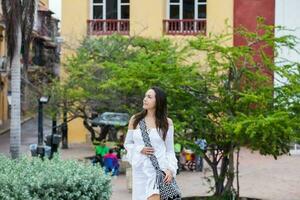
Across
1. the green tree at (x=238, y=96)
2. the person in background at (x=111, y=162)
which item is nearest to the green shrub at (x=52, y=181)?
the green tree at (x=238, y=96)

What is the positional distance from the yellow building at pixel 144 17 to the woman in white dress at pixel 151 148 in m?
22.8

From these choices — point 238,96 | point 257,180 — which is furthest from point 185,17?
point 238,96

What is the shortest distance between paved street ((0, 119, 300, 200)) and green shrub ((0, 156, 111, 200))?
7117 millimetres

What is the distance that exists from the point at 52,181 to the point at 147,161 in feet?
3.52

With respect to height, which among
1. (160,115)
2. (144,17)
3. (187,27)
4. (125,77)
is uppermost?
(144,17)

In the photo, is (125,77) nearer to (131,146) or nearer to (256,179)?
(131,146)

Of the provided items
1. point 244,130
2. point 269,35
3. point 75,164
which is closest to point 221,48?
point 269,35

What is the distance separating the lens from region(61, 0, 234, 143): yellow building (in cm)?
3022

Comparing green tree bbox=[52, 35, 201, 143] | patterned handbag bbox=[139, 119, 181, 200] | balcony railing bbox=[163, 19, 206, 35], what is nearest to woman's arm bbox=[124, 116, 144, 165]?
patterned handbag bbox=[139, 119, 181, 200]

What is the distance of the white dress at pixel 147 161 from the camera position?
734 cm

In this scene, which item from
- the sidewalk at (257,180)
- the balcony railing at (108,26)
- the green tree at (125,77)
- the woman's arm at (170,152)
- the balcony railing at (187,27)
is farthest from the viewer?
the balcony railing at (108,26)

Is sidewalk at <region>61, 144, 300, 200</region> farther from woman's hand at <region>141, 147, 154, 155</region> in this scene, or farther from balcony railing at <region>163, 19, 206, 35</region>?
woman's hand at <region>141, 147, 154, 155</region>

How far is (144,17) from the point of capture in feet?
100

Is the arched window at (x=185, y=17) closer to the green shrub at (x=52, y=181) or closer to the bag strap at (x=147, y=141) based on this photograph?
the green shrub at (x=52, y=181)
